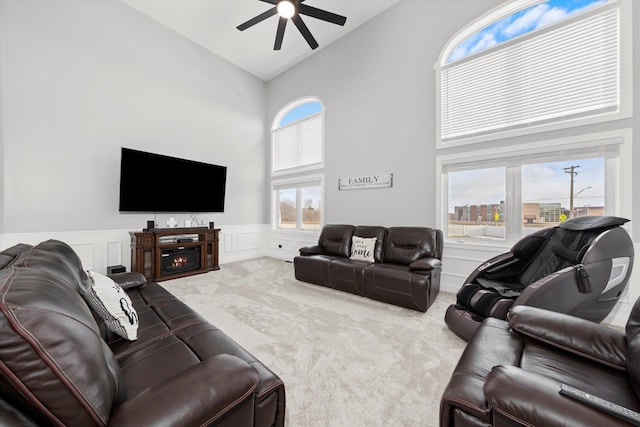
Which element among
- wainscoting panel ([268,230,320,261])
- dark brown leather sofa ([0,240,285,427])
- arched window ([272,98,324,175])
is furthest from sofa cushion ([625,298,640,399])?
arched window ([272,98,324,175])

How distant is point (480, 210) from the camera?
346cm

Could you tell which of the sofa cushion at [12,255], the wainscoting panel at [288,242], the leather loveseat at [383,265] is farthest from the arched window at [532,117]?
the sofa cushion at [12,255]

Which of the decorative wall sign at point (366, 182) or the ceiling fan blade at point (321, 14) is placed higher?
the ceiling fan blade at point (321, 14)

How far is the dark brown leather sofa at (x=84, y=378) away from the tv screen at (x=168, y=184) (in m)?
3.16

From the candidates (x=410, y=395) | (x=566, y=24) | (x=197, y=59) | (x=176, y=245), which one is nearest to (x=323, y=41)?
(x=197, y=59)

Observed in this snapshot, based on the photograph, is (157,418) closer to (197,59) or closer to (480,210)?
(480,210)

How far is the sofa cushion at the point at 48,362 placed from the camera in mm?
588

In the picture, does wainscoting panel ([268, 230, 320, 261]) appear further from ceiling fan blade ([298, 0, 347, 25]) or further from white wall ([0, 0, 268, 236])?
ceiling fan blade ([298, 0, 347, 25])

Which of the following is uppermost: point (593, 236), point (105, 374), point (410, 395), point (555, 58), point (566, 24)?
point (566, 24)

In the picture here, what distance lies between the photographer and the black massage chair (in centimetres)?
184

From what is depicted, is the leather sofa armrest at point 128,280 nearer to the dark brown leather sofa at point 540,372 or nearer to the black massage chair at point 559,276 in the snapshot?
the dark brown leather sofa at point 540,372

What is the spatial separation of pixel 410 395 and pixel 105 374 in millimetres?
1633

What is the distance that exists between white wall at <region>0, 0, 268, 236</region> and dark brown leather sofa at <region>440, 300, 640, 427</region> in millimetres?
4776

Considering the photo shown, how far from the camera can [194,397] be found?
2.59 ft
